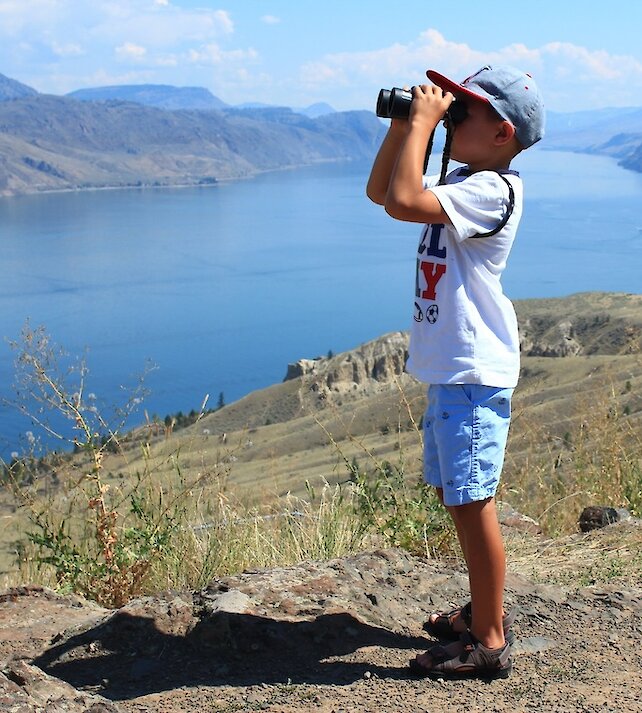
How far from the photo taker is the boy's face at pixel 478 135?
7.70ft

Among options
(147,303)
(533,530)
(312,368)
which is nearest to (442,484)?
(533,530)

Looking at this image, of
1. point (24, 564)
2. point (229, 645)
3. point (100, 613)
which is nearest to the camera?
point (229, 645)

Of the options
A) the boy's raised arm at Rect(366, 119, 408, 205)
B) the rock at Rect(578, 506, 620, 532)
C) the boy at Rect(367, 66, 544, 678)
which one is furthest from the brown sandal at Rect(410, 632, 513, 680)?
the rock at Rect(578, 506, 620, 532)

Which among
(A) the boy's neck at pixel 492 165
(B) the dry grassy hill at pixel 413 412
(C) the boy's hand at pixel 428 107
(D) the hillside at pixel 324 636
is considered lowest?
(B) the dry grassy hill at pixel 413 412

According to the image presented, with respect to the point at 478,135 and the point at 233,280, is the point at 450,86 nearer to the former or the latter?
the point at 478,135

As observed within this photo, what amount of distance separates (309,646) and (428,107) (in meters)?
1.54

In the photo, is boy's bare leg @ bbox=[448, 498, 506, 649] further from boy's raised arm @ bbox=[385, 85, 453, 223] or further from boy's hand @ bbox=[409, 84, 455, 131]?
boy's hand @ bbox=[409, 84, 455, 131]

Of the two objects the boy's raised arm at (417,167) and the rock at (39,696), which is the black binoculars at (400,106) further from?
the rock at (39,696)

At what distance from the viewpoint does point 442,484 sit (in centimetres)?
235

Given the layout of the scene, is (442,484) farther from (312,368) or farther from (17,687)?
(312,368)

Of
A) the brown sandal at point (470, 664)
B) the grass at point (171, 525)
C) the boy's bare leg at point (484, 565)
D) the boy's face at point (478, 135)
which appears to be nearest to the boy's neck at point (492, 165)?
the boy's face at point (478, 135)

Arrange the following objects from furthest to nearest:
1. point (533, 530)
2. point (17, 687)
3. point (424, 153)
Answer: point (533, 530) → point (424, 153) → point (17, 687)

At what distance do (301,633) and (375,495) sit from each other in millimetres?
968

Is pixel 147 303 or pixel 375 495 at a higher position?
pixel 375 495
